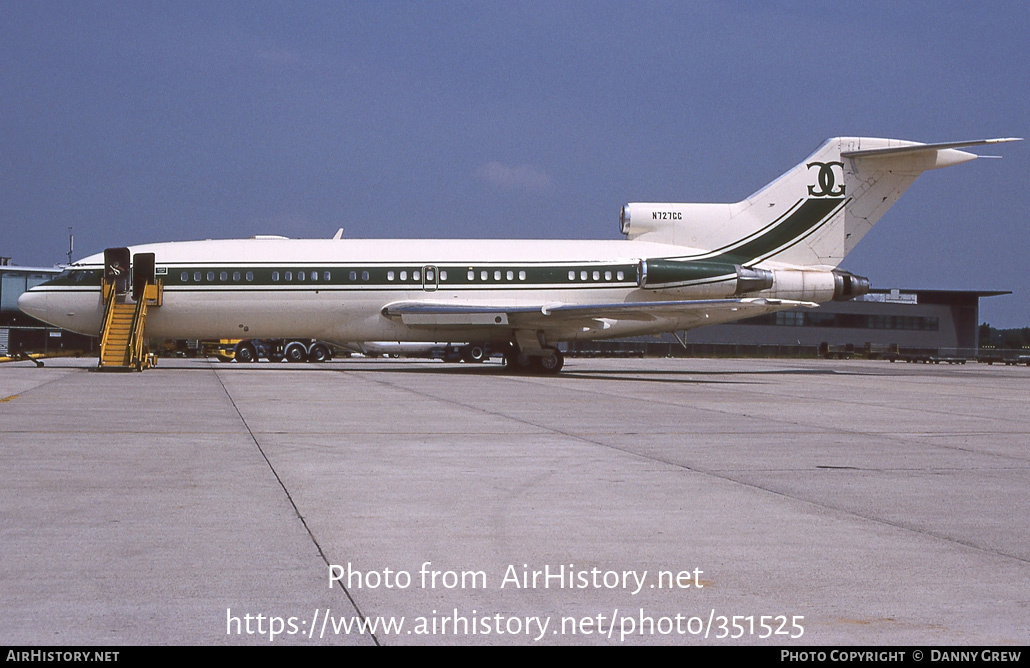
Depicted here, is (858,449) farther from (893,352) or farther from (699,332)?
(699,332)

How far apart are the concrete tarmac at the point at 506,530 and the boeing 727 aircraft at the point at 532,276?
14.4 m

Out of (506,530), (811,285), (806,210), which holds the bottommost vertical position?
(506,530)

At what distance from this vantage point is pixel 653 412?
55.1ft

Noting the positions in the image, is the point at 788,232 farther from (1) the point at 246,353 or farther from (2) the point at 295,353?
(1) the point at 246,353

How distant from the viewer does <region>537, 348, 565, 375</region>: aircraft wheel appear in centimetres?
3053

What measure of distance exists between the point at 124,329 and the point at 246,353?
1710cm

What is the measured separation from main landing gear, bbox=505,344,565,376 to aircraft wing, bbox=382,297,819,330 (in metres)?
1.33

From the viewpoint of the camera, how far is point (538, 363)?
101 feet

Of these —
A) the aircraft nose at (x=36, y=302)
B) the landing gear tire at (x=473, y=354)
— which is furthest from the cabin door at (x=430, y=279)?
the landing gear tire at (x=473, y=354)

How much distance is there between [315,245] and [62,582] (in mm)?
25203

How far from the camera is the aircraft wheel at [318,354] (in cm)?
4728

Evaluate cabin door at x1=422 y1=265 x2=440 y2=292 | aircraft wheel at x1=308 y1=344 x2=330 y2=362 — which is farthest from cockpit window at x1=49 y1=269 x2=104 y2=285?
aircraft wheel at x1=308 y1=344 x2=330 y2=362

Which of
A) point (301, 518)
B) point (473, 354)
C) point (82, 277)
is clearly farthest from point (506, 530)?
point (473, 354)

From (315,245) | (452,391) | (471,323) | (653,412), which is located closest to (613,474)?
(653,412)
